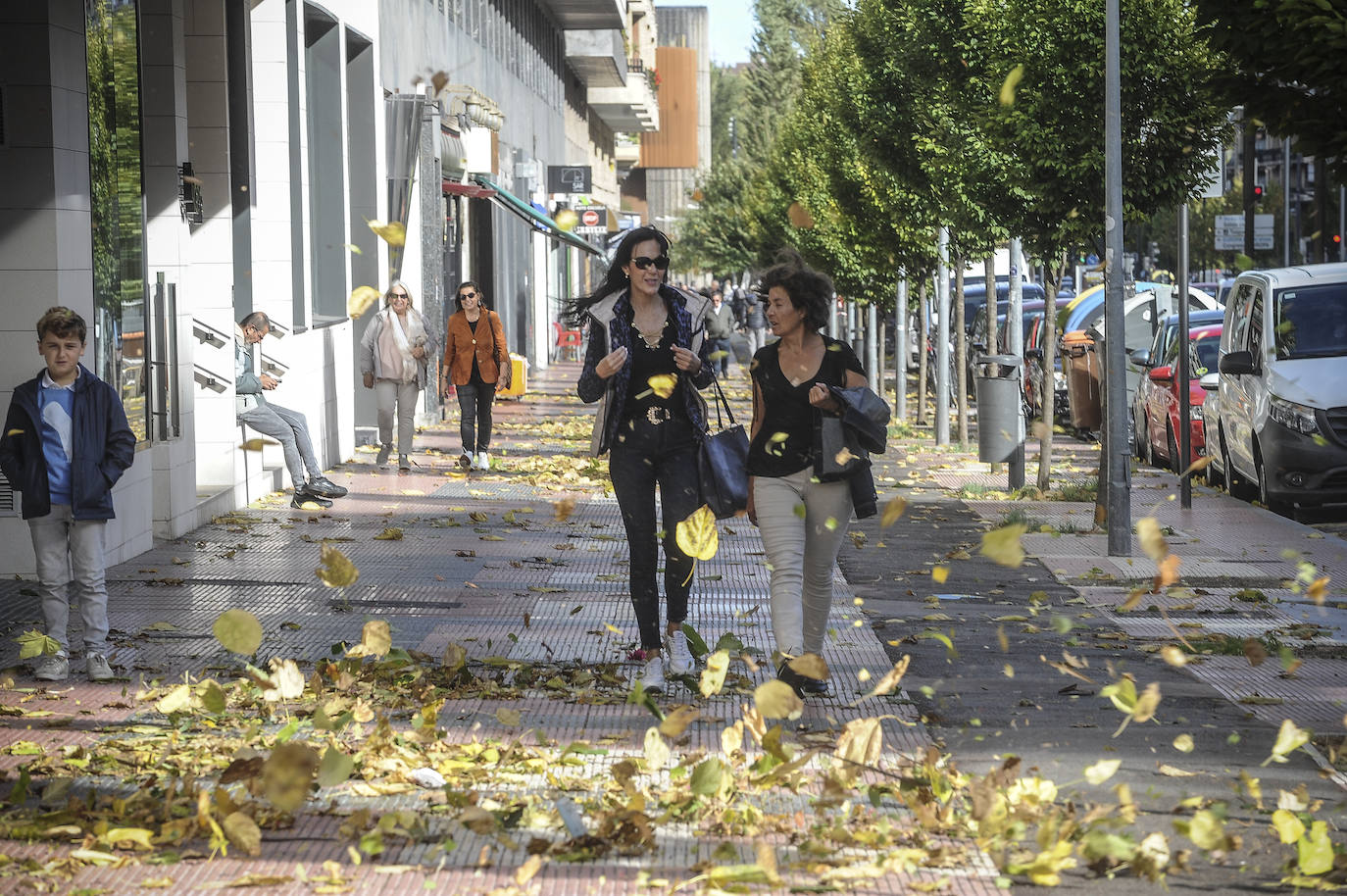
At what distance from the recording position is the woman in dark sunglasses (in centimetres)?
749

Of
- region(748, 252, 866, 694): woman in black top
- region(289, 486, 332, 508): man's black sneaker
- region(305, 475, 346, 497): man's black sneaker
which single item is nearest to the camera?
region(748, 252, 866, 694): woman in black top

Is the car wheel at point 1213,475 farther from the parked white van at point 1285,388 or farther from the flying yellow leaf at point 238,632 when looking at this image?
the flying yellow leaf at point 238,632

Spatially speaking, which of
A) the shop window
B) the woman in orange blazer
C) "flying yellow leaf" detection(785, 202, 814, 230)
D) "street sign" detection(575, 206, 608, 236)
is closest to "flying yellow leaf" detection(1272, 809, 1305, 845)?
the shop window

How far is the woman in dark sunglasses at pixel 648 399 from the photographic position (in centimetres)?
749

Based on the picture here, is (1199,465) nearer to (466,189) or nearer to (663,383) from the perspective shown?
(663,383)

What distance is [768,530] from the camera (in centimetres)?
728

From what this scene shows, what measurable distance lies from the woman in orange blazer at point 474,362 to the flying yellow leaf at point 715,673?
10781mm

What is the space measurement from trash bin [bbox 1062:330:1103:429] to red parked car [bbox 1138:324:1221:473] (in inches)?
74.7

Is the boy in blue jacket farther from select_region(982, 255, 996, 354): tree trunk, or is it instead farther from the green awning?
the green awning

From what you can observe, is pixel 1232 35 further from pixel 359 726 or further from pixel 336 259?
A: pixel 336 259

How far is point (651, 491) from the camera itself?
7617 millimetres

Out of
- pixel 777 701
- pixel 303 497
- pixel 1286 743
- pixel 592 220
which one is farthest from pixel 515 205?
pixel 1286 743

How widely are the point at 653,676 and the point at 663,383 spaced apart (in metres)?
1.18

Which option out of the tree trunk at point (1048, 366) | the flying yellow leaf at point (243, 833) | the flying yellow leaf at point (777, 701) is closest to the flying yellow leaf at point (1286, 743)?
the flying yellow leaf at point (777, 701)
